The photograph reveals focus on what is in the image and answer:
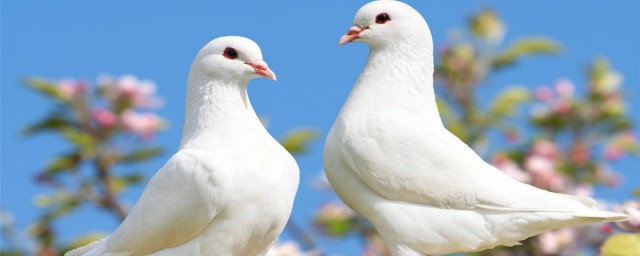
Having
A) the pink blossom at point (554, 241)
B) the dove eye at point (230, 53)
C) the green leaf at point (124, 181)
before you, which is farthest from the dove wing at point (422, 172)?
the green leaf at point (124, 181)

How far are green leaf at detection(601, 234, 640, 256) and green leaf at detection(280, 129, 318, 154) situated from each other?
258 centimetres

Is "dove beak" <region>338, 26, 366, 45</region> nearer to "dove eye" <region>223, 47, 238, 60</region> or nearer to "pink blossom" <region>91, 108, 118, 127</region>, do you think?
"dove eye" <region>223, 47, 238, 60</region>

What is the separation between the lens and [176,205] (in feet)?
11.3

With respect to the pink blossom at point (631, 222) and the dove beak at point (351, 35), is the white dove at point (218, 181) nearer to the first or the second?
the dove beak at point (351, 35)

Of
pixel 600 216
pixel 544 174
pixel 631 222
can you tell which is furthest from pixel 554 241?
pixel 600 216

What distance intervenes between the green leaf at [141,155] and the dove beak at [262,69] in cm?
272

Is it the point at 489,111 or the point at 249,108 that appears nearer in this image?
the point at 249,108

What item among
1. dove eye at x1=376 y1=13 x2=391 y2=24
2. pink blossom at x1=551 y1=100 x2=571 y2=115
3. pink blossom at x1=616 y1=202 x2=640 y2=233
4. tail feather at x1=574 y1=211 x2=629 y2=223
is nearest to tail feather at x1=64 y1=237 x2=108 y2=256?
dove eye at x1=376 y1=13 x2=391 y2=24

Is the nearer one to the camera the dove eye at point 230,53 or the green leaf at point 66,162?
the dove eye at point 230,53

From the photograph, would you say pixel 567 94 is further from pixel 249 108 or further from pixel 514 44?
pixel 249 108

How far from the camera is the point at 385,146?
3.53 meters

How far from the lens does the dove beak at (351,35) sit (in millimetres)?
3703

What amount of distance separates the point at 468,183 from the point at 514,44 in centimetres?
360

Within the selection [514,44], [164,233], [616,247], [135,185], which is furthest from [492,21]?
[164,233]
